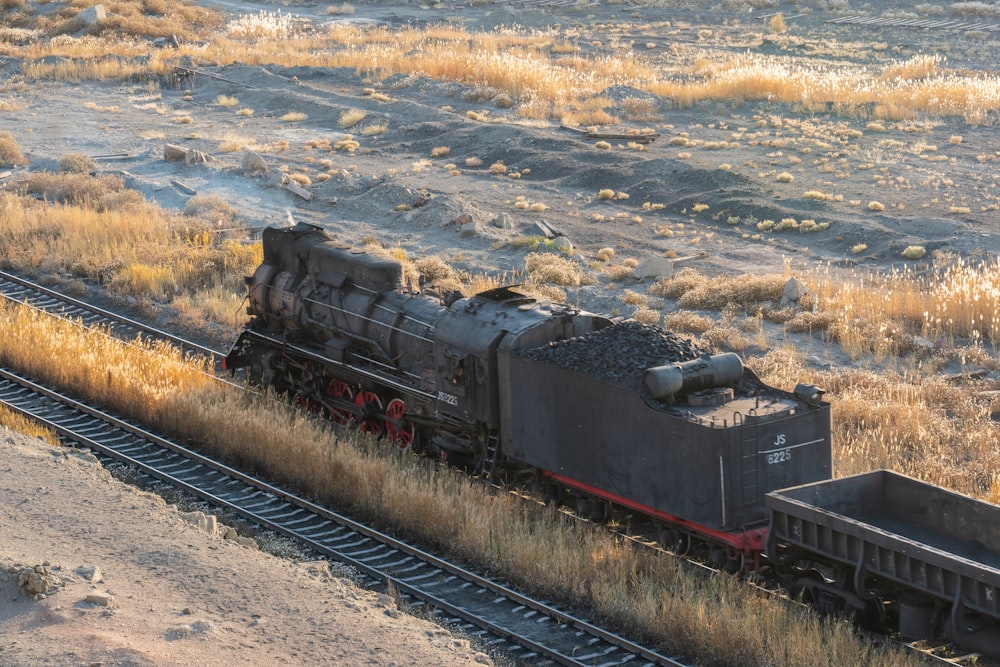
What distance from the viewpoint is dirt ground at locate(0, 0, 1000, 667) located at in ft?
37.0

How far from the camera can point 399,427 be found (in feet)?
56.3

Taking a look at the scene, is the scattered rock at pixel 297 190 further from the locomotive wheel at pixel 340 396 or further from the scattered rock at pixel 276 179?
the locomotive wheel at pixel 340 396

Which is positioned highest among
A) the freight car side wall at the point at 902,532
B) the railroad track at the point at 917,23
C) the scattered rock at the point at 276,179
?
the railroad track at the point at 917,23

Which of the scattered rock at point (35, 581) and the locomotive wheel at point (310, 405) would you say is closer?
the scattered rock at point (35, 581)

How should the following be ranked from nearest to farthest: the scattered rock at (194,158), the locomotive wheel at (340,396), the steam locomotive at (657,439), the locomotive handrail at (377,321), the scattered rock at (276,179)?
1. the steam locomotive at (657,439)
2. the locomotive handrail at (377,321)
3. the locomotive wheel at (340,396)
4. the scattered rock at (276,179)
5. the scattered rock at (194,158)

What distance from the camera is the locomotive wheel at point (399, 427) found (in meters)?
16.9

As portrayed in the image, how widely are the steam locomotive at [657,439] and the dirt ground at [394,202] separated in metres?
2.89

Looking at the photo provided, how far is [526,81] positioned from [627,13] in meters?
30.2

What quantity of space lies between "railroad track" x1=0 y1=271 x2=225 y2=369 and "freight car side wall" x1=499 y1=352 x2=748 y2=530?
845cm

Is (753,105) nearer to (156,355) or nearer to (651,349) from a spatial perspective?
(156,355)

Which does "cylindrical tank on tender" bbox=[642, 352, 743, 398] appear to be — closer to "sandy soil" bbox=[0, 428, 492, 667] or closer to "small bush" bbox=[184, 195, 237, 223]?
"sandy soil" bbox=[0, 428, 492, 667]

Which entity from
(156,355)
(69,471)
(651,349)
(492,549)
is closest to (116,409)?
(156,355)

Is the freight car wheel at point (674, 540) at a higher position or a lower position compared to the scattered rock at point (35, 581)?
lower

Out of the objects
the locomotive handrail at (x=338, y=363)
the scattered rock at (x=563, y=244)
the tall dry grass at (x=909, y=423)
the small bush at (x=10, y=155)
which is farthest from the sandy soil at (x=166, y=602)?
the small bush at (x=10, y=155)
